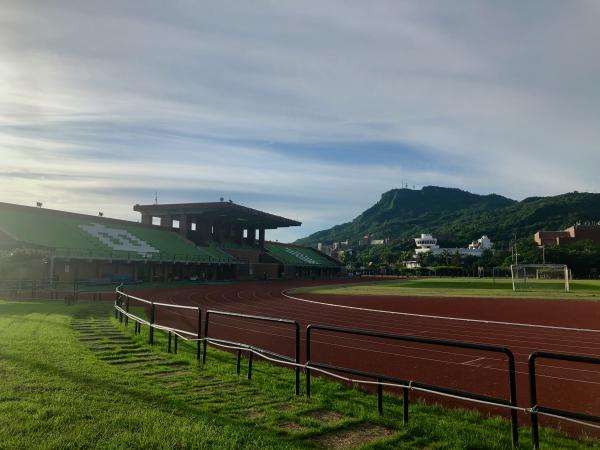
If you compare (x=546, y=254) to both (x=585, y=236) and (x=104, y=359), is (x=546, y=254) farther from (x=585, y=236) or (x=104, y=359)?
(x=104, y=359)

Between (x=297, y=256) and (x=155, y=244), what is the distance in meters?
38.4

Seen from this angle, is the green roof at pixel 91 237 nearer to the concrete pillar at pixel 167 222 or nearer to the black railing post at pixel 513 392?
the concrete pillar at pixel 167 222

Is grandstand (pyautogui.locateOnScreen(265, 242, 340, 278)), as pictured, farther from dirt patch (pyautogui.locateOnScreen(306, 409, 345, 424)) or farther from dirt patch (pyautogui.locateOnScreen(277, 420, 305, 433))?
dirt patch (pyautogui.locateOnScreen(277, 420, 305, 433))

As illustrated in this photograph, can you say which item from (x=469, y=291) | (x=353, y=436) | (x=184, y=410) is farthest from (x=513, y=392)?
(x=469, y=291)

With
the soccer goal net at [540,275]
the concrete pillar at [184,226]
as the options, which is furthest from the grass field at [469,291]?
the concrete pillar at [184,226]

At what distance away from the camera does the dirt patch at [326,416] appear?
5.52 m

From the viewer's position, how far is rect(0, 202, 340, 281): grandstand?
40.1 meters

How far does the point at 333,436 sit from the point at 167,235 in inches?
2299

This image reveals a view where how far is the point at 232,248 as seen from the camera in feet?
230

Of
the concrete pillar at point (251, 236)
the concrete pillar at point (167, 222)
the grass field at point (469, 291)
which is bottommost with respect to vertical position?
the grass field at point (469, 291)

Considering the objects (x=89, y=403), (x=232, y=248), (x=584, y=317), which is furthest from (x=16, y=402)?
(x=232, y=248)

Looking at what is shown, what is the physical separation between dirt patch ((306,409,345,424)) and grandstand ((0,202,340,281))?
35441 millimetres

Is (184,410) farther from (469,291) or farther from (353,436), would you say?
(469,291)

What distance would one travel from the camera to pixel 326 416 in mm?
5691
